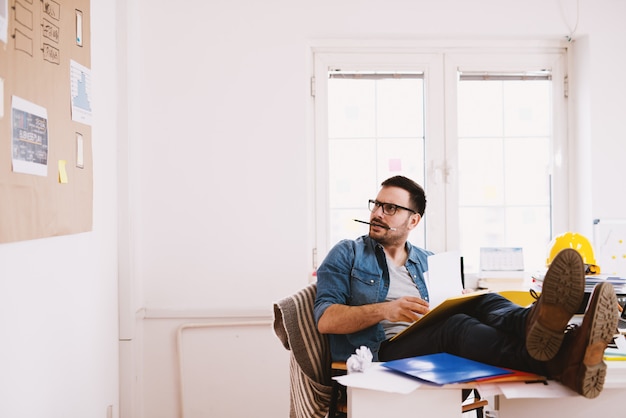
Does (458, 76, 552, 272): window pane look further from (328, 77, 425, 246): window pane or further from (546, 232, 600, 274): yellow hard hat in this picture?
(546, 232, 600, 274): yellow hard hat

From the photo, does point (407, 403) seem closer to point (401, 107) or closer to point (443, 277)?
point (443, 277)

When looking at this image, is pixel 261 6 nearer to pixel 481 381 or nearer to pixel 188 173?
pixel 188 173

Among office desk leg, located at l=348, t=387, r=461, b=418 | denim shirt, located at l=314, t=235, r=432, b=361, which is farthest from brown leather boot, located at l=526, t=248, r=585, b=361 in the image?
denim shirt, located at l=314, t=235, r=432, b=361

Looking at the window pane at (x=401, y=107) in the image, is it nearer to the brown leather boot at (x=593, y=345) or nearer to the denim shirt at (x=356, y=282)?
the denim shirt at (x=356, y=282)

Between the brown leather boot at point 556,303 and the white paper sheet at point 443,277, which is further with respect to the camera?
the white paper sheet at point 443,277

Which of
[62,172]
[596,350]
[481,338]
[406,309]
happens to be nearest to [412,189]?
[406,309]

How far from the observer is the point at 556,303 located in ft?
5.47

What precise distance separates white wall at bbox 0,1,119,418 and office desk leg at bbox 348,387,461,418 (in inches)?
43.0

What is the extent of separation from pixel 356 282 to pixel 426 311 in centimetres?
35

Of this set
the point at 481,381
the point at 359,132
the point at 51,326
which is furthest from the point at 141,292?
the point at 481,381

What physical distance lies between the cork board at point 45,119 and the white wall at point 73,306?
102mm

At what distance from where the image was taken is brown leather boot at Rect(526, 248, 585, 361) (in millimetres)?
1653

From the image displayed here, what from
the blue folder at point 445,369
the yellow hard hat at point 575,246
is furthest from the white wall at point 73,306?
the yellow hard hat at point 575,246

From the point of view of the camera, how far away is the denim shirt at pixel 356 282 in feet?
8.04
